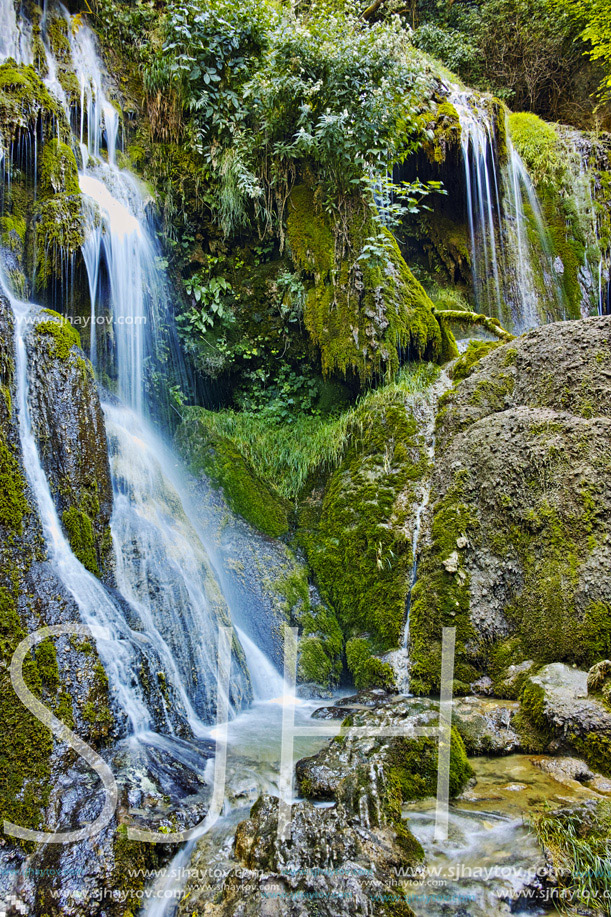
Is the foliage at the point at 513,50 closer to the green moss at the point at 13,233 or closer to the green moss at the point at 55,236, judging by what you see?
the green moss at the point at 55,236

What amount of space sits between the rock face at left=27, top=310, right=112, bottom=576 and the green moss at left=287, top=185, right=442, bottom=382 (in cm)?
316

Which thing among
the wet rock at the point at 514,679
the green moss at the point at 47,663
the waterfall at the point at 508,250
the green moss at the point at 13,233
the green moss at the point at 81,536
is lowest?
the wet rock at the point at 514,679

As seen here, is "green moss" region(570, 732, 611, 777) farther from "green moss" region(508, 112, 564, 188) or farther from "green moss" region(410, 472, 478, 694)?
"green moss" region(508, 112, 564, 188)

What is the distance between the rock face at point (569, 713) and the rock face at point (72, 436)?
3.48m

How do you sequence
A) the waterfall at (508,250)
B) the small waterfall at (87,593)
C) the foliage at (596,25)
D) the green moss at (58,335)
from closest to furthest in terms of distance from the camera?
the small waterfall at (87,593)
the green moss at (58,335)
the waterfall at (508,250)
the foliage at (596,25)

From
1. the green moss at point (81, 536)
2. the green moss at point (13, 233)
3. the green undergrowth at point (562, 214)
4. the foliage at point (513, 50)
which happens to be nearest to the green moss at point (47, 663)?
the green moss at point (81, 536)

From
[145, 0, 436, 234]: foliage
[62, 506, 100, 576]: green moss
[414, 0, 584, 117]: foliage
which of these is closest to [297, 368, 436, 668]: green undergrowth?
[62, 506, 100, 576]: green moss

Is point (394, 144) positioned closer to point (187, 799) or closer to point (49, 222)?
point (49, 222)

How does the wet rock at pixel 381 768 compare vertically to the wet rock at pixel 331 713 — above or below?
above

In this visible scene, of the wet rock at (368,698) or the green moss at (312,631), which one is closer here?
the wet rock at (368,698)

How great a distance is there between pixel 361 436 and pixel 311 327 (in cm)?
171

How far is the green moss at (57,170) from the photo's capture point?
643cm

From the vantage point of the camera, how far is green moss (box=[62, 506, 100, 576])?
168 inches

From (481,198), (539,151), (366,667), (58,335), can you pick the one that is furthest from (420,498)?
(539,151)
